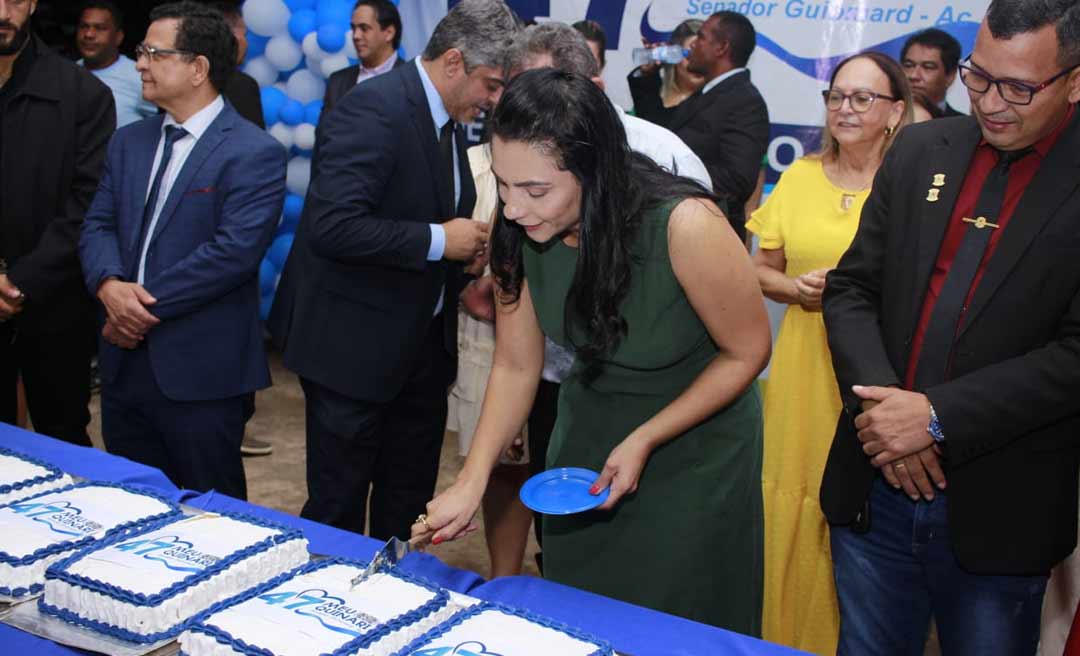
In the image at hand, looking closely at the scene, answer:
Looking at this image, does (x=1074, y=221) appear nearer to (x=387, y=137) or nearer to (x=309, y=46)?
(x=387, y=137)

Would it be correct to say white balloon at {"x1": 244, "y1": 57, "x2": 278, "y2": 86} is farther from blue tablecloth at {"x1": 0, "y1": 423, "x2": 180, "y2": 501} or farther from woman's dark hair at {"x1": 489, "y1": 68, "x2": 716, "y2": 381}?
woman's dark hair at {"x1": 489, "y1": 68, "x2": 716, "y2": 381}

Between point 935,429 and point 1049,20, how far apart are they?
0.62 m

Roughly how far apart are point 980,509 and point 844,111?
1.25m

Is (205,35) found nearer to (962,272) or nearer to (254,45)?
Answer: (962,272)

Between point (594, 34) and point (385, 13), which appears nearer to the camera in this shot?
point (594, 34)

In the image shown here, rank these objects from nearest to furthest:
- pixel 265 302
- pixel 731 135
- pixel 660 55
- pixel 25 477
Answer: pixel 25 477 < pixel 731 135 < pixel 660 55 < pixel 265 302

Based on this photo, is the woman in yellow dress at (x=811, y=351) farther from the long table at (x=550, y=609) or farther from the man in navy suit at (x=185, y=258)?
the man in navy suit at (x=185, y=258)

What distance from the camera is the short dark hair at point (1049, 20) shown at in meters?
1.44

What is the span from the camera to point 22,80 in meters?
2.89

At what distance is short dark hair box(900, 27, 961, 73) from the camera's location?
347cm

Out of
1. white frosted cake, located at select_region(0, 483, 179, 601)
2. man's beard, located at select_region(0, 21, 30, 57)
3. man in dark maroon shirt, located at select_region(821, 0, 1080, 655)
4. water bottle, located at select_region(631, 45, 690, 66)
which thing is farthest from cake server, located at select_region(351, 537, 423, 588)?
water bottle, located at select_region(631, 45, 690, 66)

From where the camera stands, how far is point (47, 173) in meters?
2.90

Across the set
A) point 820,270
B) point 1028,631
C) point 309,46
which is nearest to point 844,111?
point 820,270

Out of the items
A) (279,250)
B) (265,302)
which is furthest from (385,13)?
(265,302)
